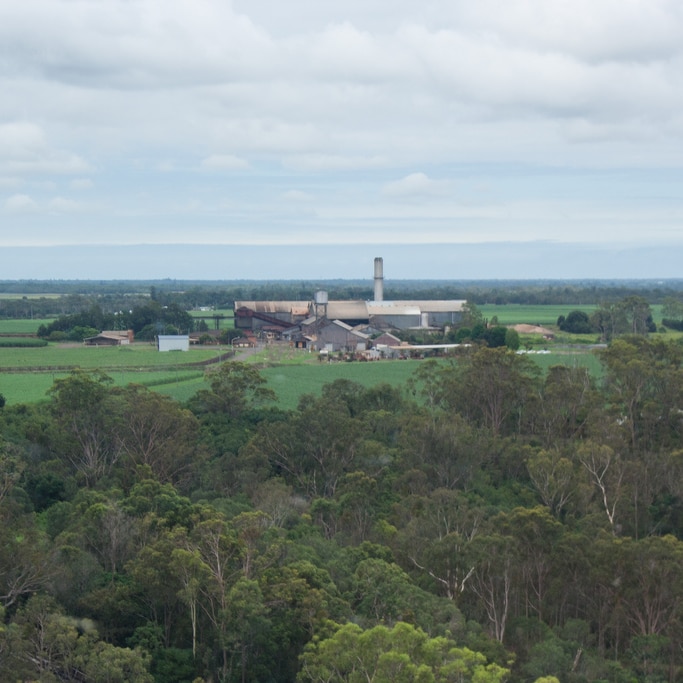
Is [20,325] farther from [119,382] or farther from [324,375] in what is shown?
[324,375]

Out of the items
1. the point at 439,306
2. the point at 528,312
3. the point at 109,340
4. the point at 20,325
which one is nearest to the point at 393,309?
the point at 439,306

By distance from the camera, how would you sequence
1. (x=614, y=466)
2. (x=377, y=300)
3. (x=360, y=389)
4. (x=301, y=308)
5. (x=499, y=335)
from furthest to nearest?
(x=377, y=300)
(x=301, y=308)
(x=499, y=335)
(x=360, y=389)
(x=614, y=466)

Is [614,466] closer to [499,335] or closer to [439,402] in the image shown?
[439,402]

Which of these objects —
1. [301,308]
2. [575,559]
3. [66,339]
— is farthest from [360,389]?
[301,308]

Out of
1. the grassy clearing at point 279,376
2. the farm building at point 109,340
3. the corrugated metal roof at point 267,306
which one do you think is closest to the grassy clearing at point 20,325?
the farm building at point 109,340

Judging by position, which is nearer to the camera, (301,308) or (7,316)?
(301,308)
